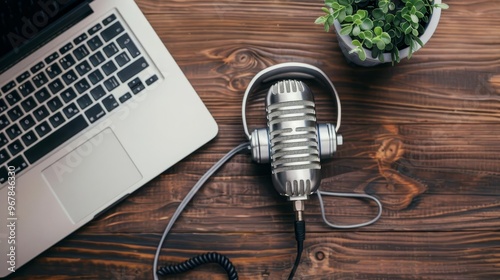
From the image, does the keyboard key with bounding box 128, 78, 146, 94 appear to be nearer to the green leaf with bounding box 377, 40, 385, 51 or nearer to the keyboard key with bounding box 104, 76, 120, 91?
the keyboard key with bounding box 104, 76, 120, 91

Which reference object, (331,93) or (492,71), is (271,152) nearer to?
(331,93)

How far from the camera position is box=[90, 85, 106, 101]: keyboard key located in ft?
2.72

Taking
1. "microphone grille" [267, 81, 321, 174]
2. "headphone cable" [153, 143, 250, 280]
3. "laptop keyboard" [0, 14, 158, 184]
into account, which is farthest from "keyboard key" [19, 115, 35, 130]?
"microphone grille" [267, 81, 321, 174]

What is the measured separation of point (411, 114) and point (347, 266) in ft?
0.85

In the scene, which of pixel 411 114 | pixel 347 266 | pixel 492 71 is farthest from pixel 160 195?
pixel 492 71

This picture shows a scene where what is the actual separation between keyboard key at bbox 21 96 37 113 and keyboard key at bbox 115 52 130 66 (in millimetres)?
135

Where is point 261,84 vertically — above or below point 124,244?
above

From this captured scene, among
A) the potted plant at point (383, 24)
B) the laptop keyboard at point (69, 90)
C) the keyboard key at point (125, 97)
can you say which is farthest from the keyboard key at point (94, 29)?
the potted plant at point (383, 24)

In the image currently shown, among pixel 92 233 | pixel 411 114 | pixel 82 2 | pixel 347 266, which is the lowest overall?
pixel 347 266

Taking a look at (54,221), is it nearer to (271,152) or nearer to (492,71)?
(271,152)

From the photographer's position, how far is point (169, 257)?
871 mm

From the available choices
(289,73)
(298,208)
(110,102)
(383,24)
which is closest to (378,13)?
(383,24)

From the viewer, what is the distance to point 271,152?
0.81 metres

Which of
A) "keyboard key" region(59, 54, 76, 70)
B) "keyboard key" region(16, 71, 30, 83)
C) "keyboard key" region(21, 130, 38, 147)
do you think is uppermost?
"keyboard key" region(59, 54, 76, 70)
